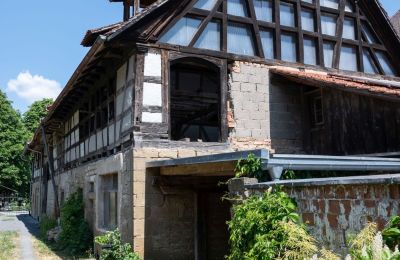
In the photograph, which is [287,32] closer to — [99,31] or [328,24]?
[328,24]

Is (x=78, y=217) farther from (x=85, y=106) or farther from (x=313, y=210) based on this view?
(x=313, y=210)

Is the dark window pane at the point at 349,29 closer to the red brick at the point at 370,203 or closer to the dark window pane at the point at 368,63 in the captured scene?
the dark window pane at the point at 368,63

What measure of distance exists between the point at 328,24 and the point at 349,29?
0.76 metres

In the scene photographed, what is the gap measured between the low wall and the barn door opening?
8073mm

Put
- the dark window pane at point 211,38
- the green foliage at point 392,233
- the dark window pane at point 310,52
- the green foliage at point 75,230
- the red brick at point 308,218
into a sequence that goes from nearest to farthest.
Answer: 1. the green foliage at point 392,233
2. the red brick at point 308,218
3. the dark window pane at point 211,38
4. the dark window pane at point 310,52
5. the green foliage at point 75,230

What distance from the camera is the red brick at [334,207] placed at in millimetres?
4422

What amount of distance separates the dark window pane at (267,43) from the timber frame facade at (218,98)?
0.03 metres

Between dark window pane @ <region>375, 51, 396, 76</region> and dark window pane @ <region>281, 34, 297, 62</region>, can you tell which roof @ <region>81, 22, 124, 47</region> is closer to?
dark window pane @ <region>281, 34, 297, 62</region>

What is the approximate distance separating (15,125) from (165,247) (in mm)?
36504

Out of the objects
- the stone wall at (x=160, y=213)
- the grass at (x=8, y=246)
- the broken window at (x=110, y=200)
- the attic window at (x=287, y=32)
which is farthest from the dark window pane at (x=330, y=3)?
the grass at (x=8, y=246)

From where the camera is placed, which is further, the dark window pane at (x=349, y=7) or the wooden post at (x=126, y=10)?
the wooden post at (x=126, y=10)

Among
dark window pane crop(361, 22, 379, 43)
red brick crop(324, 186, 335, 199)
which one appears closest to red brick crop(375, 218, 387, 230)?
red brick crop(324, 186, 335, 199)

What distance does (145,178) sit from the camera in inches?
364

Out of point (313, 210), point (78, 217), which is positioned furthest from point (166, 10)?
point (78, 217)
